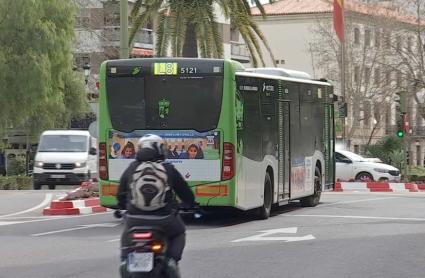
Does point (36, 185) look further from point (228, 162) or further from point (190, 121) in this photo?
point (228, 162)

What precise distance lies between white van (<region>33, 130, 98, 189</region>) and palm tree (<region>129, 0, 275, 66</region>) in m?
6.35

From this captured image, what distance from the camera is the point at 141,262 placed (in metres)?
6.93

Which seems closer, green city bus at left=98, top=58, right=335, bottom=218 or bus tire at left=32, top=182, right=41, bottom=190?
green city bus at left=98, top=58, right=335, bottom=218

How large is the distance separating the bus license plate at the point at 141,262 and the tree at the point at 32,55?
1313 inches

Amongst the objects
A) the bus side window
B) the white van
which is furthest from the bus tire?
the bus side window

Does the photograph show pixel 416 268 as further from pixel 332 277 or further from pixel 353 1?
pixel 353 1

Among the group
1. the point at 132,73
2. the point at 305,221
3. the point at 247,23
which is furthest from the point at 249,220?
the point at 247,23

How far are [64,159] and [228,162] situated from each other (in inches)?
649

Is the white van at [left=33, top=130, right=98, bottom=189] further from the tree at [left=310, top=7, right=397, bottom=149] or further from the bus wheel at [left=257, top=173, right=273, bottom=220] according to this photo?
the tree at [left=310, top=7, right=397, bottom=149]

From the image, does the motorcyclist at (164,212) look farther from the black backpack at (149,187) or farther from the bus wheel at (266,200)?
the bus wheel at (266,200)

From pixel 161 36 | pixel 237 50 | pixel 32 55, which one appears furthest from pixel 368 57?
pixel 161 36

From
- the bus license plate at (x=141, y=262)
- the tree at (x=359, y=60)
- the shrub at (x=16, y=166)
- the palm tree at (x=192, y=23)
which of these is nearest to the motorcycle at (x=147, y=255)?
the bus license plate at (x=141, y=262)

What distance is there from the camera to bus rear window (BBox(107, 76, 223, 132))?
15.6m

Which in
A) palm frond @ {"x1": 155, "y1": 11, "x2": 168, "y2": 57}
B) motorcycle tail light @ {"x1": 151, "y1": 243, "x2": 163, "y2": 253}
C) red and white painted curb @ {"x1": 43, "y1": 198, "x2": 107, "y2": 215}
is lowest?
red and white painted curb @ {"x1": 43, "y1": 198, "x2": 107, "y2": 215}
